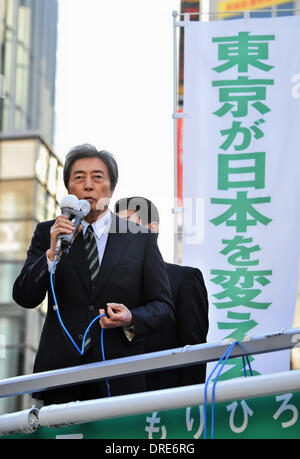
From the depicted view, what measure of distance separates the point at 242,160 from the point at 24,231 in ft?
65.8

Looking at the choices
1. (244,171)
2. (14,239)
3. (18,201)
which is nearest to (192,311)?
(244,171)

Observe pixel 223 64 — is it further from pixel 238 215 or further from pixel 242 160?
pixel 238 215

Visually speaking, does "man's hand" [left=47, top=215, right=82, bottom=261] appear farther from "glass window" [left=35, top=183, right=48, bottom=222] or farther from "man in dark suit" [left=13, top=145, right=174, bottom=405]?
"glass window" [left=35, top=183, right=48, bottom=222]

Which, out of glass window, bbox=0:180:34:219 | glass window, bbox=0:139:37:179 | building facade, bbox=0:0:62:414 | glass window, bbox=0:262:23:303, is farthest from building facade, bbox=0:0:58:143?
glass window, bbox=0:262:23:303

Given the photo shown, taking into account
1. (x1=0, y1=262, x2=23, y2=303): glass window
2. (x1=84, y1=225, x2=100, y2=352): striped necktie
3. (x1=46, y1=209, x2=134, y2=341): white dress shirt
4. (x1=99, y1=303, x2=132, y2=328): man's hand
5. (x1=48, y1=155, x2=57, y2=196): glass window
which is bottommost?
(x1=99, y1=303, x2=132, y2=328): man's hand

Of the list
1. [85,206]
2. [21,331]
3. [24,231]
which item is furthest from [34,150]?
[85,206]

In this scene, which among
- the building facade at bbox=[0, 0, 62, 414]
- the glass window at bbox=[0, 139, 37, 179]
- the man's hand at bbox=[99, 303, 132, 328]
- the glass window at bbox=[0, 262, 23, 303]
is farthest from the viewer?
the glass window at bbox=[0, 139, 37, 179]

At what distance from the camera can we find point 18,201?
25156 mm

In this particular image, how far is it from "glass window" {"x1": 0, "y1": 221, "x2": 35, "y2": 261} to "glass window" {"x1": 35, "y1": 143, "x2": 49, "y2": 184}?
5.19ft

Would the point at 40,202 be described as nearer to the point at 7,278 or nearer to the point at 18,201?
the point at 18,201

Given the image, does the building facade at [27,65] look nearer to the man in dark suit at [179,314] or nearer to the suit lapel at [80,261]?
the man in dark suit at [179,314]

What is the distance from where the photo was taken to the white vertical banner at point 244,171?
4.81 meters

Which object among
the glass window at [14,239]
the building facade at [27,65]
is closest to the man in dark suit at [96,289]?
the glass window at [14,239]

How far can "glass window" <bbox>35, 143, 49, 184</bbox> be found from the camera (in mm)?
25438
